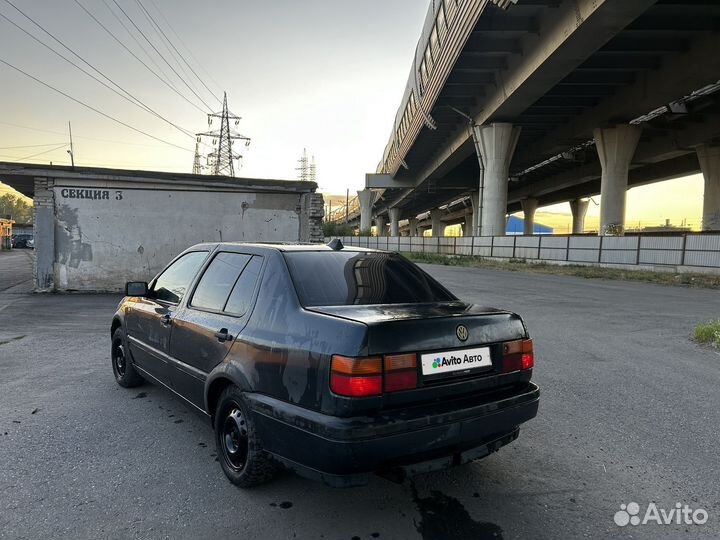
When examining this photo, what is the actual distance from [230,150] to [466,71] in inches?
1338

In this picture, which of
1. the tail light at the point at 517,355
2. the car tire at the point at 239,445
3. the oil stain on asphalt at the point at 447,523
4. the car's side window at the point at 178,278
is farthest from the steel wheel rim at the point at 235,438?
the tail light at the point at 517,355

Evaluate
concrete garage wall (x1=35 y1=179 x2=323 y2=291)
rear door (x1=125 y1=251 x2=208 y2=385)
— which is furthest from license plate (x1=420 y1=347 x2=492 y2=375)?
concrete garage wall (x1=35 y1=179 x2=323 y2=291)

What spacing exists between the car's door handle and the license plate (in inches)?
48.5

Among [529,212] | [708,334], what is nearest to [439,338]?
[708,334]

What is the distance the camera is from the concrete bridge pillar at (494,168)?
29656mm

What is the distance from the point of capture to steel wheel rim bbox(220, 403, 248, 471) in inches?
110

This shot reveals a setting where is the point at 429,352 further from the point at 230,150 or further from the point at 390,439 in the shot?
the point at 230,150

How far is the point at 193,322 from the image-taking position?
10.9 feet

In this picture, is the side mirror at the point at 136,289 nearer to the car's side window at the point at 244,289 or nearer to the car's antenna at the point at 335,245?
the car's side window at the point at 244,289

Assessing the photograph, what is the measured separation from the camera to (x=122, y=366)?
4.74 meters

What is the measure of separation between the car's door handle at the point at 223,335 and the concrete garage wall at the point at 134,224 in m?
10.4

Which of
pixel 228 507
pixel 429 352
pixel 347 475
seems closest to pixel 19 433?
pixel 228 507

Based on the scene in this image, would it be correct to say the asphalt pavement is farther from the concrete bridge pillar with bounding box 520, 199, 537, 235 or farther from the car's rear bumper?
the concrete bridge pillar with bounding box 520, 199, 537, 235

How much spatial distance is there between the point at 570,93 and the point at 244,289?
2740 cm
